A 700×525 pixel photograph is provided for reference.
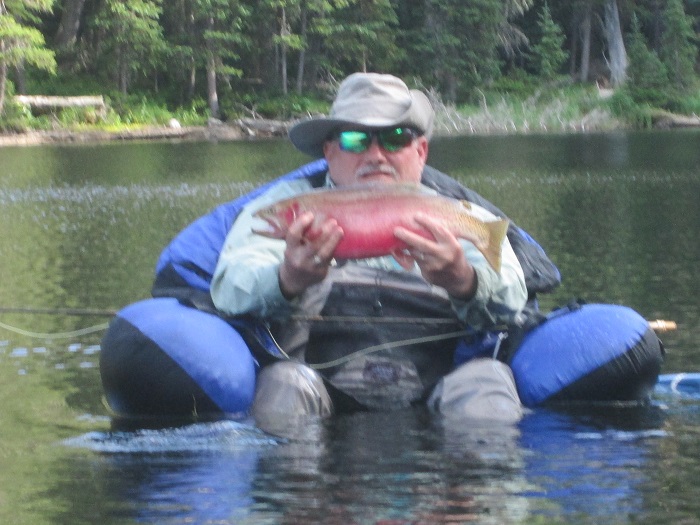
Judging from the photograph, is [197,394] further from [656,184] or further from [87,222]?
[656,184]

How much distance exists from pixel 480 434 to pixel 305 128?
5.28 ft

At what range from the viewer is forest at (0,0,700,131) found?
1989 inches

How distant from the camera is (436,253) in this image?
553 centimetres

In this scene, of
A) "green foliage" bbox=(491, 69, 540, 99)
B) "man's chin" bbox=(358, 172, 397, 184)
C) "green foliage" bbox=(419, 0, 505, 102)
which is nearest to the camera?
"man's chin" bbox=(358, 172, 397, 184)

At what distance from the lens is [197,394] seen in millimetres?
6480

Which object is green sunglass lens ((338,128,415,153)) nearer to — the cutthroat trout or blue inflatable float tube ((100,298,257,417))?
the cutthroat trout

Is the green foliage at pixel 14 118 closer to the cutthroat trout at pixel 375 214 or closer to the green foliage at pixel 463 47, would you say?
the green foliage at pixel 463 47

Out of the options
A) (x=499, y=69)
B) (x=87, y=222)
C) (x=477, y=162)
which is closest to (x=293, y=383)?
(x=87, y=222)

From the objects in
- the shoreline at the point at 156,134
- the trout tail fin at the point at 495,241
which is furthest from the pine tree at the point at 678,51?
the trout tail fin at the point at 495,241

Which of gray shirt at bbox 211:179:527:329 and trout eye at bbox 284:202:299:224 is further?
gray shirt at bbox 211:179:527:329

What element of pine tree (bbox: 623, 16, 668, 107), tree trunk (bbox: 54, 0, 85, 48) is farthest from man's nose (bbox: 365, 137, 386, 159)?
tree trunk (bbox: 54, 0, 85, 48)

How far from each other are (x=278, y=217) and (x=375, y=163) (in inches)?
31.2

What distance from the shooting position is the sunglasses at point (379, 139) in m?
6.31

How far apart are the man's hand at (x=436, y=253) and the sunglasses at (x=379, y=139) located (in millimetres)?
796
